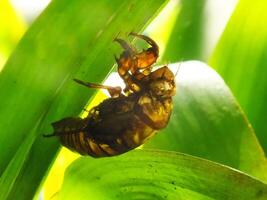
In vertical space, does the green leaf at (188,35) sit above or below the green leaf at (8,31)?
above

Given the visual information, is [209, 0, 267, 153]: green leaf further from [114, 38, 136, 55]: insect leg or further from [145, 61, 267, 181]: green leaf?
[114, 38, 136, 55]: insect leg

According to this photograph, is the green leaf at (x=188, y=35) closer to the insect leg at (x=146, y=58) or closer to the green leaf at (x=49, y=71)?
the insect leg at (x=146, y=58)

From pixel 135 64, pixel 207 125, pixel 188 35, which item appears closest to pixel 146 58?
pixel 135 64

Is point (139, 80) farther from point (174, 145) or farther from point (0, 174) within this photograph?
point (0, 174)

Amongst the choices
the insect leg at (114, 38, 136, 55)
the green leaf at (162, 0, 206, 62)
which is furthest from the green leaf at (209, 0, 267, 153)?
the insect leg at (114, 38, 136, 55)

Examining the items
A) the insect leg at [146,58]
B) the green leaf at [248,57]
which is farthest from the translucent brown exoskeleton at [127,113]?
the green leaf at [248,57]
